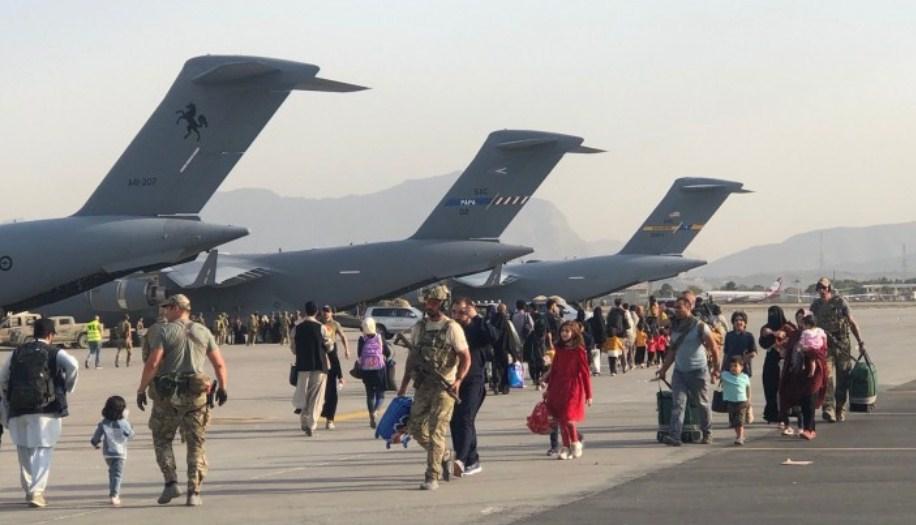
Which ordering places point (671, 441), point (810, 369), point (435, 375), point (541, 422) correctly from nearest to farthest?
1. point (435, 375)
2. point (541, 422)
3. point (671, 441)
4. point (810, 369)

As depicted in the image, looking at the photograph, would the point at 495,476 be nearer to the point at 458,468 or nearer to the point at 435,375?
the point at 458,468

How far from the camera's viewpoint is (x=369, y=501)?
11.5m

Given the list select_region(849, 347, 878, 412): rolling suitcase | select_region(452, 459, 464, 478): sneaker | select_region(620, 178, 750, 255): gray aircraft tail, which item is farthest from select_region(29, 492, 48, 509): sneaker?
select_region(620, 178, 750, 255): gray aircraft tail

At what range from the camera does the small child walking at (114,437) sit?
37.0ft

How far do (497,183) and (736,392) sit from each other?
32.6 metres

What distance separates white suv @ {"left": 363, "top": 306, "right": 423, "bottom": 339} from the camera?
49750mm

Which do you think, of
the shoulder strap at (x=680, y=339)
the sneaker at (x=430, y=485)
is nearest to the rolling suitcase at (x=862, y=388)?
the shoulder strap at (x=680, y=339)

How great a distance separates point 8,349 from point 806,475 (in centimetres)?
3817

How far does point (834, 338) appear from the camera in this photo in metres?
17.6

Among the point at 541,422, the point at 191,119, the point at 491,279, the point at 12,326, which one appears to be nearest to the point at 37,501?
the point at 541,422

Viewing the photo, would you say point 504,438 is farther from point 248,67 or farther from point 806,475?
point 248,67

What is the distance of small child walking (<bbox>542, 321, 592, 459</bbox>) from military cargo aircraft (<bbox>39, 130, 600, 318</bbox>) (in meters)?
32.0

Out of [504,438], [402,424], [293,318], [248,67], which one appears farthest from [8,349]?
[402,424]

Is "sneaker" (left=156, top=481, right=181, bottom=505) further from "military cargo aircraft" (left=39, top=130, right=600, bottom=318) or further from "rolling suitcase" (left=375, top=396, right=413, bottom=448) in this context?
"military cargo aircraft" (left=39, top=130, right=600, bottom=318)
